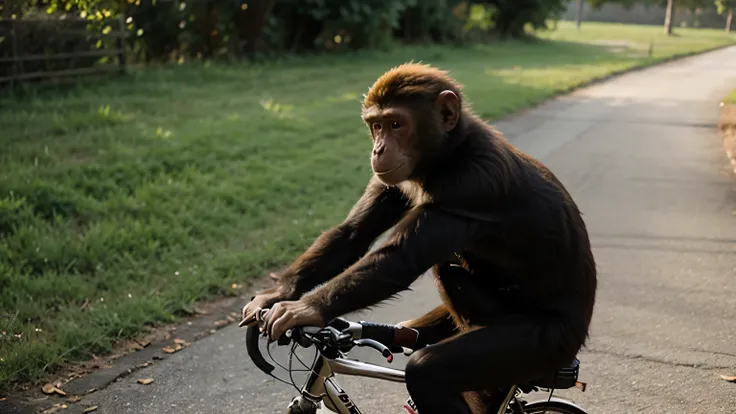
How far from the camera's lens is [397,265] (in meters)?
2.67

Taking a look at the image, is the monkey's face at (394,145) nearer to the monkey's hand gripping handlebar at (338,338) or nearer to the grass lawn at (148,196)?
the monkey's hand gripping handlebar at (338,338)

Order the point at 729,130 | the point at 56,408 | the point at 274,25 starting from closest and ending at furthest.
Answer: the point at 56,408
the point at 729,130
the point at 274,25

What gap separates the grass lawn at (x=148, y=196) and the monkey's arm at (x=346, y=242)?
8.06 feet

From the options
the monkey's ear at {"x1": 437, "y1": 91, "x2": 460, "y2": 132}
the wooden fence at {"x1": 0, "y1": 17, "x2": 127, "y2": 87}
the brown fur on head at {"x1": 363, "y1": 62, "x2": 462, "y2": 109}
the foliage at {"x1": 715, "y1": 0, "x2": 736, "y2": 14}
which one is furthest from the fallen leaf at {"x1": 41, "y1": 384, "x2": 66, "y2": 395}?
the foliage at {"x1": 715, "y1": 0, "x2": 736, "y2": 14}

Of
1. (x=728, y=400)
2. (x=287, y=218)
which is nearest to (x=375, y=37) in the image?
(x=287, y=218)

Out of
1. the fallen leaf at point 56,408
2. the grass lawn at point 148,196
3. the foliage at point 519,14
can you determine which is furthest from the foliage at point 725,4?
the fallen leaf at point 56,408

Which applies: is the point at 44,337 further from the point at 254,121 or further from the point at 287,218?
the point at 254,121

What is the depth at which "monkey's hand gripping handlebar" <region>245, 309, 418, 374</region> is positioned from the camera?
2.59m

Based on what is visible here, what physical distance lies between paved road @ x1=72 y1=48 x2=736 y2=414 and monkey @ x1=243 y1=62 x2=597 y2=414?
5.76ft

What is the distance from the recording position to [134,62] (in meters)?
18.6

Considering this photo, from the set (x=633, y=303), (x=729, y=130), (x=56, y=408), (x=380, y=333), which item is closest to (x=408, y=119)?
(x=380, y=333)

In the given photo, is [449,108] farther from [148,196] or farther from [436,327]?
[148,196]

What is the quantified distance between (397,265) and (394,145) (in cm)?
44

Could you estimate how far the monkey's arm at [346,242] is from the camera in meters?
2.99
